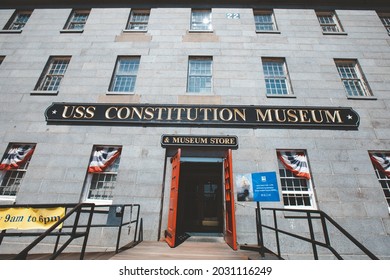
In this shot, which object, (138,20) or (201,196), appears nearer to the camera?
(201,196)

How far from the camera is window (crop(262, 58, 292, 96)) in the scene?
880cm

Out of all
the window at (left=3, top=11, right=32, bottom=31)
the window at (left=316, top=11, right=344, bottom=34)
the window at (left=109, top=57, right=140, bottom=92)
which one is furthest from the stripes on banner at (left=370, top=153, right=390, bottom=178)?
the window at (left=3, top=11, right=32, bottom=31)

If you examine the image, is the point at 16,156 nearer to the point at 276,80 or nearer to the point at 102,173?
the point at 102,173

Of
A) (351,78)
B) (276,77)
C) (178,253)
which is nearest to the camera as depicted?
(178,253)

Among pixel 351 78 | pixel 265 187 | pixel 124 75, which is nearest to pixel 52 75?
pixel 124 75

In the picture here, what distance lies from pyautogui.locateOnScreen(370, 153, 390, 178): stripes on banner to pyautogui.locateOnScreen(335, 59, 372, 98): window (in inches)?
111

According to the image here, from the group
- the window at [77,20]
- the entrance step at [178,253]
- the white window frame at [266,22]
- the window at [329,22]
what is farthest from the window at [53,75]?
the window at [329,22]

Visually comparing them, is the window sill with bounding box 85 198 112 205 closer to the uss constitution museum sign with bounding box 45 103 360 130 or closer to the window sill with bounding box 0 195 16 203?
the window sill with bounding box 0 195 16 203

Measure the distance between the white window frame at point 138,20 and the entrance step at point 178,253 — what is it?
1057 centimetres

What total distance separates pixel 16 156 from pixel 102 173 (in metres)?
3.64

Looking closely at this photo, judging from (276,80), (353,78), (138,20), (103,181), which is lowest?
(103,181)

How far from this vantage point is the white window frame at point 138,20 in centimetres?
1058

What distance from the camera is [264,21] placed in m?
10.9

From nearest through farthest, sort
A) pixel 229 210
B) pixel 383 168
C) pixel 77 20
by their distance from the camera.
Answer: pixel 229 210 < pixel 383 168 < pixel 77 20
